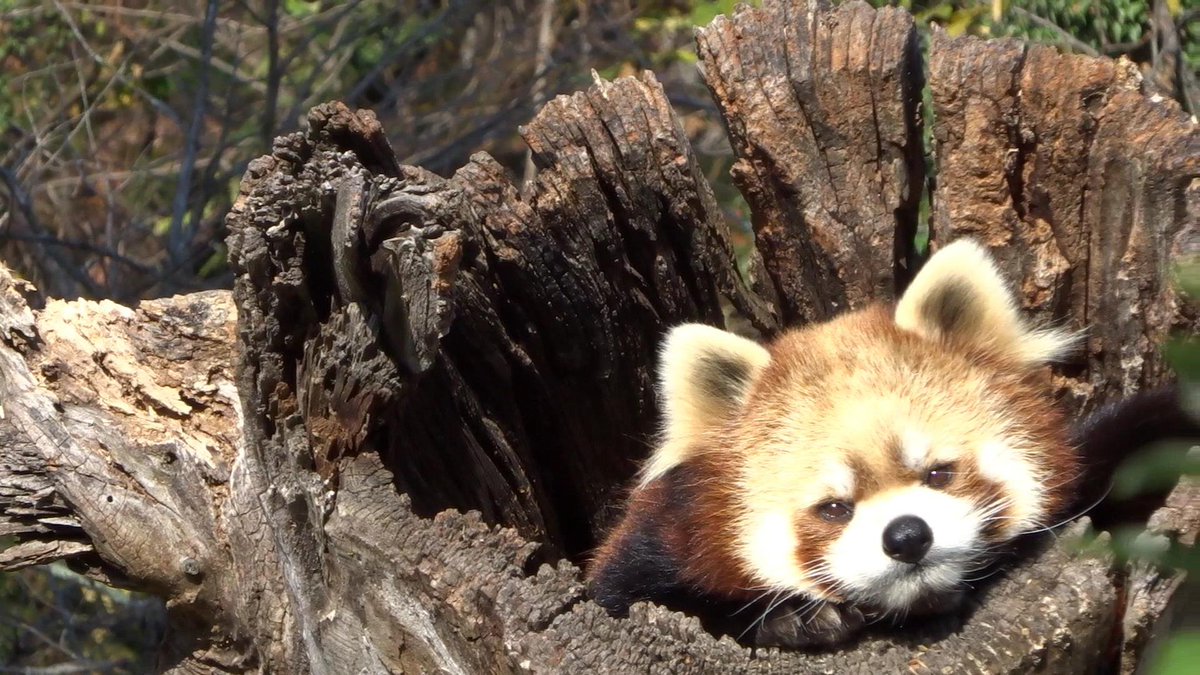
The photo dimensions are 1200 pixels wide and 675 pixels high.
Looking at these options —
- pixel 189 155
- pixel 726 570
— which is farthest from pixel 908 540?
pixel 189 155

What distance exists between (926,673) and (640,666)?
1.51 ft

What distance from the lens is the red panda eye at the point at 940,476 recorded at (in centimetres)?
244

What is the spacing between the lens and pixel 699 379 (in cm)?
279

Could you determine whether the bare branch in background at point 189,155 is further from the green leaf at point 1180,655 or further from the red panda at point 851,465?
the green leaf at point 1180,655

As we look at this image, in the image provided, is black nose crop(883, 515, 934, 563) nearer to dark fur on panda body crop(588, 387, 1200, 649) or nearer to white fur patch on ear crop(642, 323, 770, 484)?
dark fur on panda body crop(588, 387, 1200, 649)

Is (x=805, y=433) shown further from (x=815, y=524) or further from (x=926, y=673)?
(x=926, y=673)

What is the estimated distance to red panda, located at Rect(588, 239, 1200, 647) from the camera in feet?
7.86

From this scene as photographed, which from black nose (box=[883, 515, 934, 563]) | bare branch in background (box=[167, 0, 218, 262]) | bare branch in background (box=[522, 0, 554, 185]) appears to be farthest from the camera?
bare branch in background (box=[522, 0, 554, 185])

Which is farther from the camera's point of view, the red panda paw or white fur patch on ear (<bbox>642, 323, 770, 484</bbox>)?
white fur patch on ear (<bbox>642, 323, 770, 484</bbox>)

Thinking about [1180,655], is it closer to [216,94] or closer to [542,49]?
[542,49]

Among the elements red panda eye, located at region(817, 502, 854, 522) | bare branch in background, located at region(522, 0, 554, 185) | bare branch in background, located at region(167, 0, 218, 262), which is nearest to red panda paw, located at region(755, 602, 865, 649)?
red panda eye, located at region(817, 502, 854, 522)

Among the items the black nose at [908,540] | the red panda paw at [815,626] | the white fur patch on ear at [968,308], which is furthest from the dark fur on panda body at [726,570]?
the white fur patch on ear at [968,308]

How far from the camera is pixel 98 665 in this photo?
4891mm

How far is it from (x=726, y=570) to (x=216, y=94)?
5.31 metres
